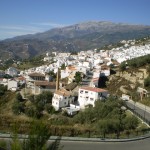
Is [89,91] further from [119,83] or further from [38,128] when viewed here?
[38,128]

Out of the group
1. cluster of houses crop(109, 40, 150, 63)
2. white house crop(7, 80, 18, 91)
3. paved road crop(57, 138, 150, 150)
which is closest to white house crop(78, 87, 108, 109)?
white house crop(7, 80, 18, 91)

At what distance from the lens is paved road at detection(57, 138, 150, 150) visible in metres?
19.9

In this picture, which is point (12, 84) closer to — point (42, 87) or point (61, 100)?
point (42, 87)

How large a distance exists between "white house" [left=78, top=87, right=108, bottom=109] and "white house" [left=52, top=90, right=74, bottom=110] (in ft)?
5.86

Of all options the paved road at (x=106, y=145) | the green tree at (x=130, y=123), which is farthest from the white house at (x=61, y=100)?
the paved road at (x=106, y=145)

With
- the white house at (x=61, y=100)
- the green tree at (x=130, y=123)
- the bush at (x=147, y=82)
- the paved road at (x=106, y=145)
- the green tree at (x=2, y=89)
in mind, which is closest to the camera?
the paved road at (x=106, y=145)

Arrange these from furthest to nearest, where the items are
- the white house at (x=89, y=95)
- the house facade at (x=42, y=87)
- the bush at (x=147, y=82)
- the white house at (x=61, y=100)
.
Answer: the house facade at (x=42, y=87)
the bush at (x=147, y=82)
the white house at (x=61, y=100)
the white house at (x=89, y=95)

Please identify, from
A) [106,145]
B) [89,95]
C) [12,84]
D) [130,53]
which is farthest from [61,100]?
[130,53]

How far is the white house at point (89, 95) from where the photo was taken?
4800 centimetres

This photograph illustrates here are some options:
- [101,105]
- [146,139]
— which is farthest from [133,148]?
[101,105]

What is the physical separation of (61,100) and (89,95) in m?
4.77

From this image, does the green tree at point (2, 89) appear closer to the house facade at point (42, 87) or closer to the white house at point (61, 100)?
the house facade at point (42, 87)

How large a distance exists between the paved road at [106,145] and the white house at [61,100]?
2815cm

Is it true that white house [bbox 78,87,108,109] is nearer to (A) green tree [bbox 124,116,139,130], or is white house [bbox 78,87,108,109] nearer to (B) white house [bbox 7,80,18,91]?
(A) green tree [bbox 124,116,139,130]
